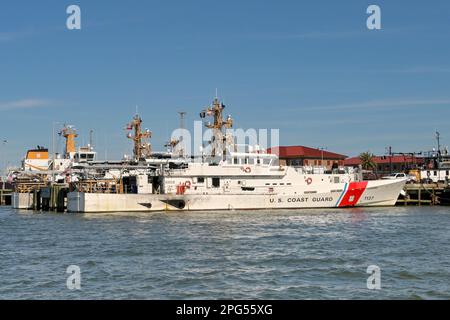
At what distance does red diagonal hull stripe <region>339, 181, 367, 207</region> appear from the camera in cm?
5169

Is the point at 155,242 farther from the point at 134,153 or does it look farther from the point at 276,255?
the point at 134,153

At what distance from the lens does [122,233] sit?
32.0m

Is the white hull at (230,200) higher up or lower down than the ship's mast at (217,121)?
lower down

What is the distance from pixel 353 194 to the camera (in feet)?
170

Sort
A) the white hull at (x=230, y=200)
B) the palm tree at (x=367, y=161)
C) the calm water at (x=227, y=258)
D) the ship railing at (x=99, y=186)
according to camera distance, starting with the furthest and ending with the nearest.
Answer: the palm tree at (x=367, y=161) → the ship railing at (x=99, y=186) → the white hull at (x=230, y=200) → the calm water at (x=227, y=258)

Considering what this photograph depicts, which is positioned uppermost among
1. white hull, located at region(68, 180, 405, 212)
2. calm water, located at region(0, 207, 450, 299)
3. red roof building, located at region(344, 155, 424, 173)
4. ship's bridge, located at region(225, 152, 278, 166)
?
red roof building, located at region(344, 155, 424, 173)

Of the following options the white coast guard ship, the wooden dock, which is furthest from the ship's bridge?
the wooden dock

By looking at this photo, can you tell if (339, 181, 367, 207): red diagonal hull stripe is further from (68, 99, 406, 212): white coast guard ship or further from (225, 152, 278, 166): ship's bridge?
(225, 152, 278, 166): ship's bridge

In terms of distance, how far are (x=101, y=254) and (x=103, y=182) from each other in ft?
101

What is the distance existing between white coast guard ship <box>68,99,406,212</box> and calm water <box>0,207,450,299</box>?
9751mm

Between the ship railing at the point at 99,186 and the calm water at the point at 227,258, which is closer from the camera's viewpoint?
the calm water at the point at 227,258

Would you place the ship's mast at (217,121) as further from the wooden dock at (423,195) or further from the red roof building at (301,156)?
the red roof building at (301,156)

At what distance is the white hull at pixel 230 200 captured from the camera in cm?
4856

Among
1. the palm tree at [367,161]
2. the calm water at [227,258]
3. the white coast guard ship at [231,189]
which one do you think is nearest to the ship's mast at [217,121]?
the white coast guard ship at [231,189]
